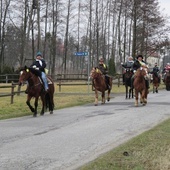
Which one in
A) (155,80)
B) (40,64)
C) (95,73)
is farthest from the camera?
(155,80)

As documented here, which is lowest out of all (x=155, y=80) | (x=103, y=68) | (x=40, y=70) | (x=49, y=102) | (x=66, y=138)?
(x=66, y=138)

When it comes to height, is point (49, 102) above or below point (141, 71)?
below

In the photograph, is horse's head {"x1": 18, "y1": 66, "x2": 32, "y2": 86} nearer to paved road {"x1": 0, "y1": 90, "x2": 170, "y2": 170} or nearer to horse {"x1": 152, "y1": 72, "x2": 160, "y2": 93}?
paved road {"x1": 0, "y1": 90, "x2": 170, "y2": 170}

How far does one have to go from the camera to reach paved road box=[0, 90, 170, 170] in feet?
26.7

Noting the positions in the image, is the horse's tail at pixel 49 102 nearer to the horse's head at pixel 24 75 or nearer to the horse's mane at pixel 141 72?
the horse's head at pixel 24 75

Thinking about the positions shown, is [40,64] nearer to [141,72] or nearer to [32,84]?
[32,84]

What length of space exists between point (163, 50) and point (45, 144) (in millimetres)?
42660

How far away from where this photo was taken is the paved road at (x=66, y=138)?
26.7 feet

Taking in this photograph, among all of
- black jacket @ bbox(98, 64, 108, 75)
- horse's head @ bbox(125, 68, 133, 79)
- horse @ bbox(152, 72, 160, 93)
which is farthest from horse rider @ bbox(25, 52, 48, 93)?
horse @ bbox(152, 72, 160, 93)

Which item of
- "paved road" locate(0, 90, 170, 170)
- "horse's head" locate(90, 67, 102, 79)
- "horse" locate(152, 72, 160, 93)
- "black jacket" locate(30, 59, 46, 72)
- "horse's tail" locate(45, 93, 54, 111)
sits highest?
"black jacket" locate(30, 59, 46, 72)

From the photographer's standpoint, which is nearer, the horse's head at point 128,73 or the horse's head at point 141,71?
the horse's head at point 141,71

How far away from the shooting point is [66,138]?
1084cm

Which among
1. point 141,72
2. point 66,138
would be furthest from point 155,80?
point 66,138

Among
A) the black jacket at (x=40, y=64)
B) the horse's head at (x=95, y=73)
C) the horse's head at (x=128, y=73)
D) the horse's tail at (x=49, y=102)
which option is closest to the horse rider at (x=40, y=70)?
the black jacket at (x=40, y=64)
